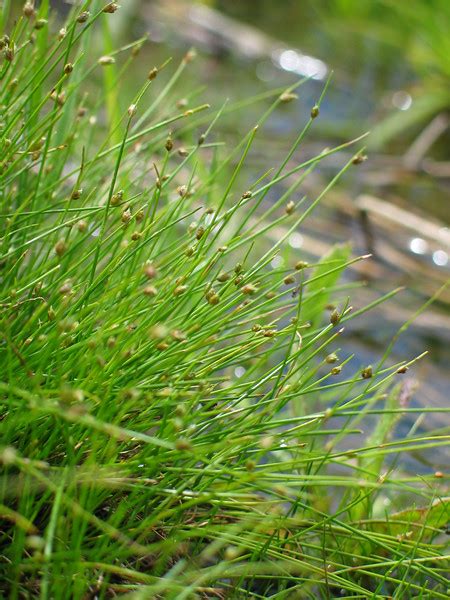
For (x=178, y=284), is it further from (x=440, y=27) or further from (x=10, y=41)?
(x=440, y=27)

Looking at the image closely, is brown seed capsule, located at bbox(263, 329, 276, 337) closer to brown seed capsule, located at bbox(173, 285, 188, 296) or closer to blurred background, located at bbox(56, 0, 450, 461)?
brown seed capsule, located at bbox(173, 285, 188, 296)

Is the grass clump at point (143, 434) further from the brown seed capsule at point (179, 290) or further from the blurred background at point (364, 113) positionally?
the blurred background at point (364, 113)

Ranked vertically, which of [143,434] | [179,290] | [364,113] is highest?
[179,290]

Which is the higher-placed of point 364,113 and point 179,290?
point 179,290

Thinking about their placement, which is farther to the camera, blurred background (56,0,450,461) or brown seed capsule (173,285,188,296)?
blurred background (56,0,450,461)

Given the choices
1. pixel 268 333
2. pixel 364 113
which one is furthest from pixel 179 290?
pixel 364 113

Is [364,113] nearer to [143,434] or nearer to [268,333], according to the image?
[268,333]

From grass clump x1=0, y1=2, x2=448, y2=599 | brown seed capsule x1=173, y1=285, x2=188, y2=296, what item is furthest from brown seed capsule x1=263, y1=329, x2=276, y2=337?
brown seed capsule x1=173, y1=285, x2=188, y2=296

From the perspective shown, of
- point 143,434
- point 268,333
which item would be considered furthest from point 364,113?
point 143,434

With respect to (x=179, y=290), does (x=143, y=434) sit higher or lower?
lower

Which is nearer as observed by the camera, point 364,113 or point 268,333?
point 268,333
